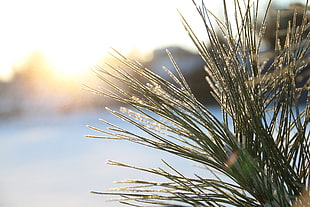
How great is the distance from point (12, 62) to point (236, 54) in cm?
1033

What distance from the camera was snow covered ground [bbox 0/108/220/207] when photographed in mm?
5023

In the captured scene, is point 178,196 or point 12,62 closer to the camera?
point 178,196

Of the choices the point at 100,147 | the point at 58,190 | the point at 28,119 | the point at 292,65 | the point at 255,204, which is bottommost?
the point at 255,204

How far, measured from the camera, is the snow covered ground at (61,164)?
502cm

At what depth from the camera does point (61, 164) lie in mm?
6555

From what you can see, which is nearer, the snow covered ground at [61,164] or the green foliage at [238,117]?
the green foliage at [238,117]

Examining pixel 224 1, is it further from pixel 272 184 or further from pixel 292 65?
pixel 272 184

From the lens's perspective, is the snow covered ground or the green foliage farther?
the snow covered ground

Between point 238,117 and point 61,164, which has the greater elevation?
point 61,164

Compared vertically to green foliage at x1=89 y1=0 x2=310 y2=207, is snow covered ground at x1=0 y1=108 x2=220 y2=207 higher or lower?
higher

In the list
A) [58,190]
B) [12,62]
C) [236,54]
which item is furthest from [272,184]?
[12,62]

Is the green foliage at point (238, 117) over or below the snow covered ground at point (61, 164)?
below

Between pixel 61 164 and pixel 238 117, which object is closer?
pixel 238 117

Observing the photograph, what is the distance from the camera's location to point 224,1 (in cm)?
44
